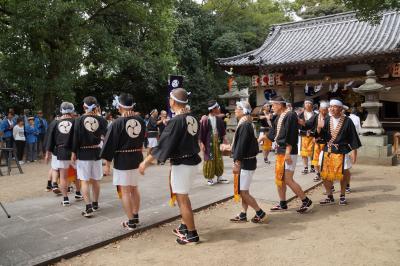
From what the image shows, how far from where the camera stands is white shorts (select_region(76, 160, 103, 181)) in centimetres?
570

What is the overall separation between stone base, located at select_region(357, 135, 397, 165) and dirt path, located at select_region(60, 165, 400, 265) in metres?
4.85

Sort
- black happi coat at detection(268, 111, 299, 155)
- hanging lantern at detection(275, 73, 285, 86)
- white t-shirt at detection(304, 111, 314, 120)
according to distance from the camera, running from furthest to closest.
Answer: hanging lantern at detection(275, 73, 285, 86) → white t-shirt at detection(304, 111, 314, 120) → black happi coat at detection(268, 111, 299, 155)

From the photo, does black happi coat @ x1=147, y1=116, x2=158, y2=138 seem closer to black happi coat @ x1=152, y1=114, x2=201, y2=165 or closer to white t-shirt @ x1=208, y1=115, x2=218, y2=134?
white t-shirt @ x1=208, y1=115, x2=218, y2=134

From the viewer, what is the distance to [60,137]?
21.5 ft

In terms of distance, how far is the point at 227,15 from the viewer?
101 feet

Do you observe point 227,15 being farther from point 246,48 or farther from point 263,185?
point 263,185

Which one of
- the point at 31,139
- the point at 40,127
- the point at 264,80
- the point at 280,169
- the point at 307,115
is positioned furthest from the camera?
the point at 264,80

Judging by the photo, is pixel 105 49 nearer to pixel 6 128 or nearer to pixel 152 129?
pixel 152 129

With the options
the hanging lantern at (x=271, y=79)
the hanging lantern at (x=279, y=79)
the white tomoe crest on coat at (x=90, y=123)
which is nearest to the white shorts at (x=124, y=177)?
the white tomoe crest on coat at (x=90, y=123)

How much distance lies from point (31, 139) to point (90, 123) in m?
8.23

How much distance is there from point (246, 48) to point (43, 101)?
664 inches

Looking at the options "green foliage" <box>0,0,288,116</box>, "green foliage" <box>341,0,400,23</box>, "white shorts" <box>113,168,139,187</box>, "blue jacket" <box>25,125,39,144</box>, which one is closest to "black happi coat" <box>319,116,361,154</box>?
"green foliage" <box>341,0,400,23</box>

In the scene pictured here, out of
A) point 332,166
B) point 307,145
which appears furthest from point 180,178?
point 307,145

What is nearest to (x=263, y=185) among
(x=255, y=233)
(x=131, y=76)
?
(x=255, y=233)
